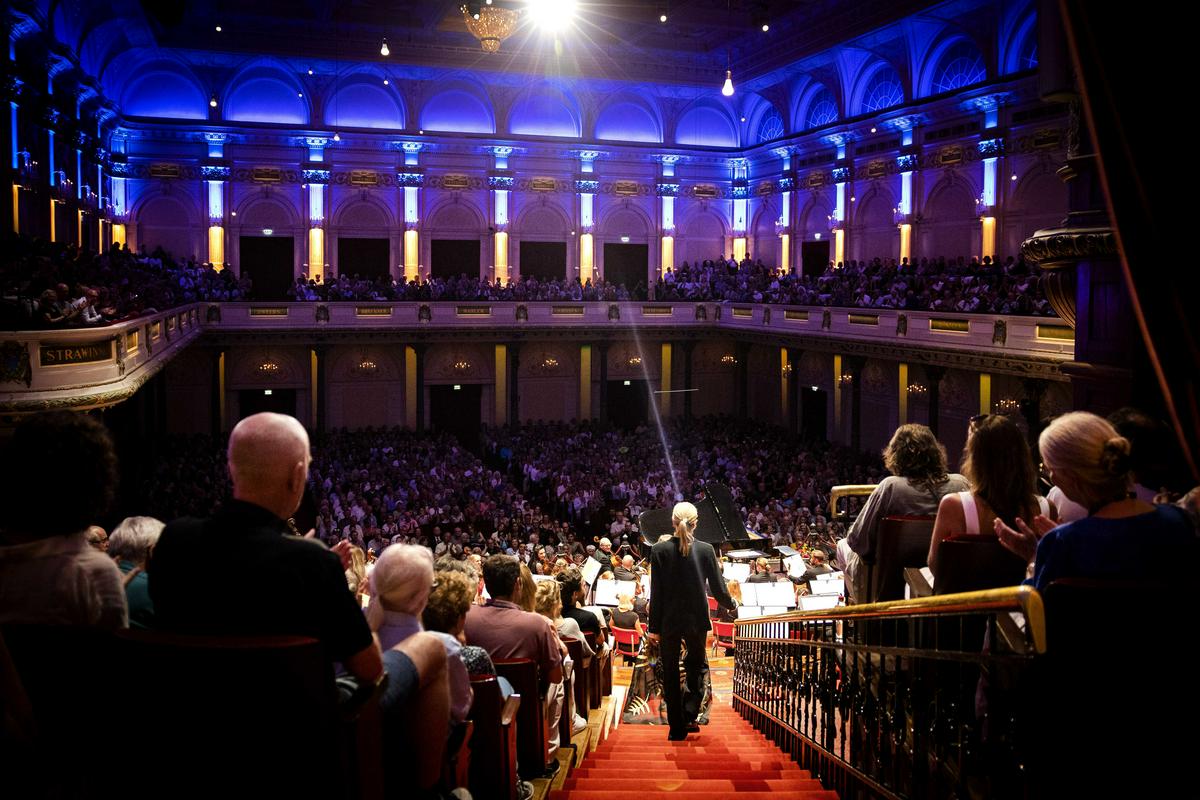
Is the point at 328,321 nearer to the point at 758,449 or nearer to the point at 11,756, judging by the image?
the point at 758,449

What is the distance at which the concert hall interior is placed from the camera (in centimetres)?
298

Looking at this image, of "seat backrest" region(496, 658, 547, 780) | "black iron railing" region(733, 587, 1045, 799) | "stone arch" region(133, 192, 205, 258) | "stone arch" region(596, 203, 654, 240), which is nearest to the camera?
"black iron railing" region(733, 587, 1045, 799)

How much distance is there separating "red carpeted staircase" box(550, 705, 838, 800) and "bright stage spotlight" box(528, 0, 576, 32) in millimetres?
19854

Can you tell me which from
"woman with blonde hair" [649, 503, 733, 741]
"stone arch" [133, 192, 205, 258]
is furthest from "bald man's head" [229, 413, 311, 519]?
"stone arch" [133, 192, 205, 258]

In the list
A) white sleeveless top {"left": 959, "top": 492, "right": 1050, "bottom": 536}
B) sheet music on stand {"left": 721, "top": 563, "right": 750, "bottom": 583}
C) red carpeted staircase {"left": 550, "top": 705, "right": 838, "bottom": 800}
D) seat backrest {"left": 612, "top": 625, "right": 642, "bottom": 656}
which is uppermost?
white sleeveless top {"left": 959, "top": 492, "right": 1050, "bottom": 536}

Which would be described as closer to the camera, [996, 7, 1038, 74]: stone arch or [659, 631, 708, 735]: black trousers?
[659, 631, 708, 735]: black trousers

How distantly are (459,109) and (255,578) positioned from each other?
35022mm

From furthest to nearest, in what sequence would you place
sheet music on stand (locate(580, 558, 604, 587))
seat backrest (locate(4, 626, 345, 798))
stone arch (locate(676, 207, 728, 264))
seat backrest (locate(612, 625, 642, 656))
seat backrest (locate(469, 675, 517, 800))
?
stone arch (locate(676, 207, 728, 264))
sheet music on stand (locate(580, 558, 604, 587))
seat backrest (locate(612, 625, 642, 656))
seat backrest (locate(469, 675, 517, 800))
seat backrest (locate(4, 626, 345, 798))

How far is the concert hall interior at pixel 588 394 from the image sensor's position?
9.77 ft

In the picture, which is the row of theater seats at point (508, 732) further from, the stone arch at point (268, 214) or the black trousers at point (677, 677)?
the stone arch at point (268, 214)

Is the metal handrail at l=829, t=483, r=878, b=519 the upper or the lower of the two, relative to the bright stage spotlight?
lower

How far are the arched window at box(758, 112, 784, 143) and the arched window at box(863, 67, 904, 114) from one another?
15.6 feet

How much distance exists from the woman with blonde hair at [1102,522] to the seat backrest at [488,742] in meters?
2.37

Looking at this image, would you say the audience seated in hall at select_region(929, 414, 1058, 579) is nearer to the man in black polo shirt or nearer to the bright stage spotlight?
the man in black polo shirt
